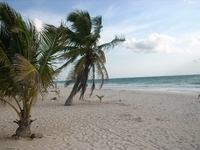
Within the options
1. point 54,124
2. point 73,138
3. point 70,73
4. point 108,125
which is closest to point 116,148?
point 73,138

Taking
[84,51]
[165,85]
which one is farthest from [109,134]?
[165,85]

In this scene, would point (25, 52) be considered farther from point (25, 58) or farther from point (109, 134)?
point (109, 134)

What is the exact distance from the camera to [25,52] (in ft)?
14.5

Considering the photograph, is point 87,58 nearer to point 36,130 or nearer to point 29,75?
point 36,130

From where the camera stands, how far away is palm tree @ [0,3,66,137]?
165 inches

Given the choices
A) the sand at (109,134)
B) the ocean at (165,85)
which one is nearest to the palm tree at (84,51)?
the ocean at (165,85)

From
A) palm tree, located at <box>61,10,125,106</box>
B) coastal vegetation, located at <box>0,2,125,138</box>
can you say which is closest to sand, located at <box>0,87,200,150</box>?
coastal vegetation, located at <box>0,2,125,138</box>

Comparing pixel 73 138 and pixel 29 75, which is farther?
pixel 73 138

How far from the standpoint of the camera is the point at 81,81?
11344 mm

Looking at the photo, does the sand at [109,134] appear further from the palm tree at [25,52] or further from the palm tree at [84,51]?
the palm tree at [84,51]

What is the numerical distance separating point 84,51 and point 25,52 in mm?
6265

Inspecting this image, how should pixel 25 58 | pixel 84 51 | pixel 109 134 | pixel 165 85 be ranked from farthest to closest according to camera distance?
pixel 165 85
pixel 84 51
pixel 109 134
pixel 25 58

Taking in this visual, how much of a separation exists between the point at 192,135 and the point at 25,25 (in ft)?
18.4

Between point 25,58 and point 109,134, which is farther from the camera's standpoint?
point 109,134
